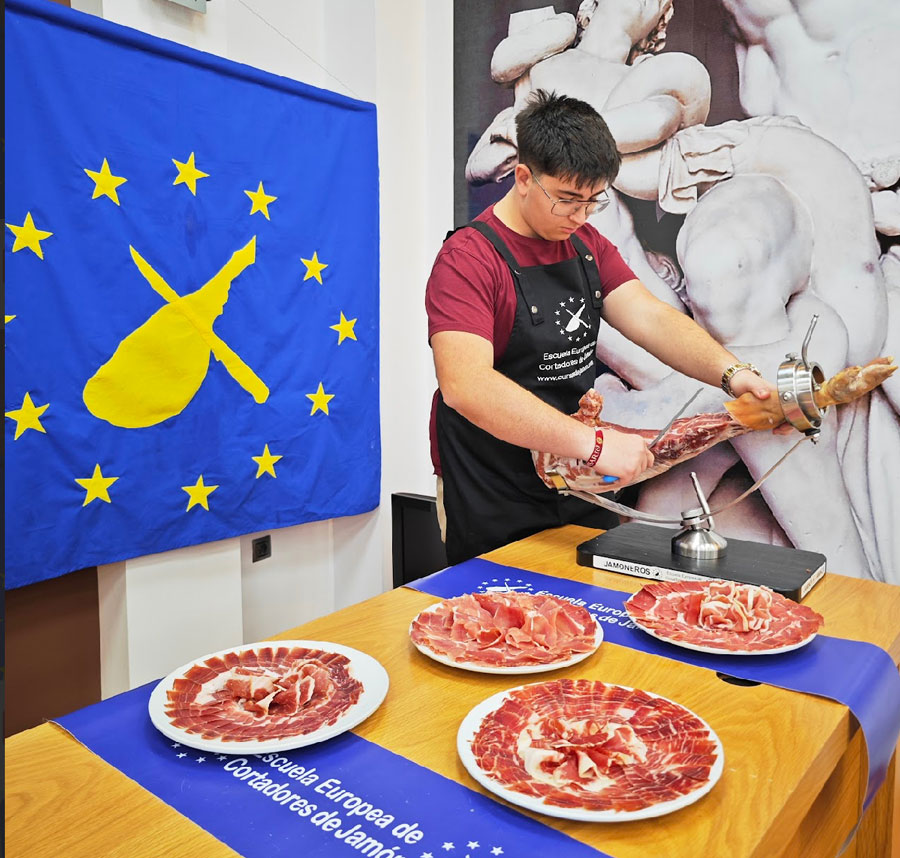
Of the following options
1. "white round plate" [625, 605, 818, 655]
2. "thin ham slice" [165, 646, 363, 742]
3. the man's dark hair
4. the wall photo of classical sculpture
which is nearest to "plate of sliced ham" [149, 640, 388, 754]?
"thin ham slice" [165, 646, 363, 742]

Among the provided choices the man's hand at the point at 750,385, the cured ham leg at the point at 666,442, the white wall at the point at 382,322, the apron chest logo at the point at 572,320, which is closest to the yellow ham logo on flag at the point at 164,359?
the white wall at the point at 382,322

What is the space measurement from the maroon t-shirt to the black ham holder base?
559 mm

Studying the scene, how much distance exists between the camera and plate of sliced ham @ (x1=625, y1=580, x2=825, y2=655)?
4.36 feet

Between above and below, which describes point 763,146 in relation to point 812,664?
above

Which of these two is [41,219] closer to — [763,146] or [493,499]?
[493,499]

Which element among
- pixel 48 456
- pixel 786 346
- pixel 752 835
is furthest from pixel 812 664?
pixel 48 456

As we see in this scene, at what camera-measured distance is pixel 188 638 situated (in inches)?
110

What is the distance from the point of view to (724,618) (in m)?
1.40

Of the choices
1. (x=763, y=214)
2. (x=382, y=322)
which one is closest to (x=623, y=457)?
(x=763, y=214)

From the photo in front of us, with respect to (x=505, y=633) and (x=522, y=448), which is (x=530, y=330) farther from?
(x=505, y=633)

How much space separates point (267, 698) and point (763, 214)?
2368 millimetres

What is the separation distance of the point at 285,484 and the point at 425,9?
216 centimetres

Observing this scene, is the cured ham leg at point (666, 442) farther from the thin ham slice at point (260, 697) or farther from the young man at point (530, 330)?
the thin ham slice at point (260, 697)

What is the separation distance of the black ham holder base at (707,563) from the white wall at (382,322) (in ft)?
5.01
